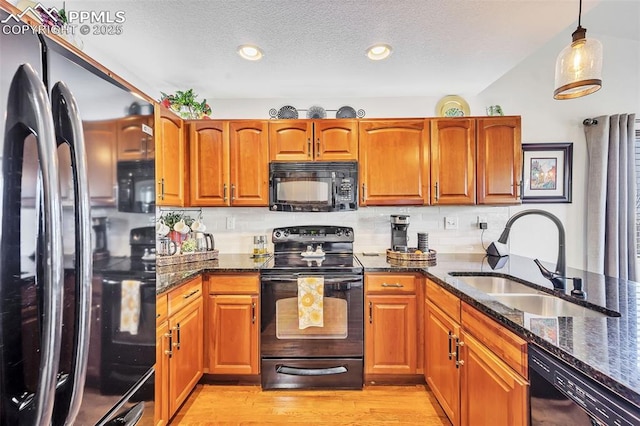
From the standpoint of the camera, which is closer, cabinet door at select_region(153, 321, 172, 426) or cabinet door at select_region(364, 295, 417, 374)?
cabinet door at select_region(153, 321, 172, 426)

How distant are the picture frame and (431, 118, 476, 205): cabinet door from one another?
0.64m

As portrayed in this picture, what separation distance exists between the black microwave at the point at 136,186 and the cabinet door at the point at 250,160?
1530 mm

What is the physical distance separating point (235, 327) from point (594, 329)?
2036 mm

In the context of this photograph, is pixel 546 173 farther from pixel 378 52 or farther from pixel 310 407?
pixel 310 407

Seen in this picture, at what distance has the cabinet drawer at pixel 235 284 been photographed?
7.34ft

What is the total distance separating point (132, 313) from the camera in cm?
96

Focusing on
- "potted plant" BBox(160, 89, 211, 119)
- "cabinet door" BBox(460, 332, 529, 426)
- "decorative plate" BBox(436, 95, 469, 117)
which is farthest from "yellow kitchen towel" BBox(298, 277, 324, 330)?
"decorative plate" BBox(436, 95, 469, 117)

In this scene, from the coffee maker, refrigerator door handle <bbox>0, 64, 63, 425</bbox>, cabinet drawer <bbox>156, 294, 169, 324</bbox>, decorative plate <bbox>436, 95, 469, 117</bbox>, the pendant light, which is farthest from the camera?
decorative plate <bbox>436, 95, 469, 117</bbox>

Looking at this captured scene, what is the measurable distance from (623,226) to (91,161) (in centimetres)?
367

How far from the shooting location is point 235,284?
7.35 ft

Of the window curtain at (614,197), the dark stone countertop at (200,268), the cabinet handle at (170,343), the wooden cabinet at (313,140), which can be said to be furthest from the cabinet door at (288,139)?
the window curtain at (614,197)

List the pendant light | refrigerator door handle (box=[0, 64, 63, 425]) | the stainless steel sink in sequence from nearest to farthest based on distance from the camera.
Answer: refrigerator door handle (box=[0, 64, 63, 425]) < the pendant light < the stainless steel sink

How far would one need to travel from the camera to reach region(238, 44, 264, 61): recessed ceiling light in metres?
2.03

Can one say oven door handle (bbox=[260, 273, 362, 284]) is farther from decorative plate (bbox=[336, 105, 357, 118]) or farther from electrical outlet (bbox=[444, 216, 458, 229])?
decorative plate (bbox=[336, 105, 357, 118])
